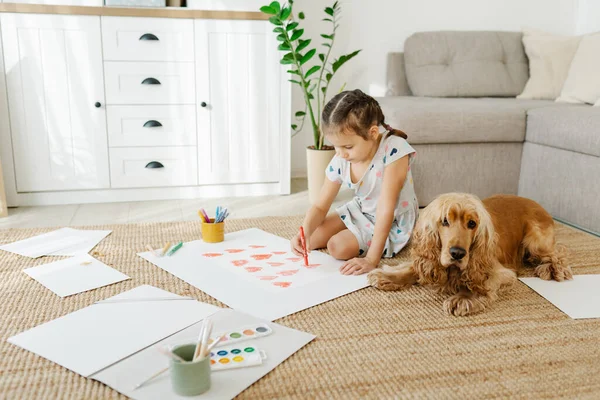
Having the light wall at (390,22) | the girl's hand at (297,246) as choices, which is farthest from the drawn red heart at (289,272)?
the light wall at (390,22)

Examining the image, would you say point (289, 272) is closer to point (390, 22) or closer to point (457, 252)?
point (457, 252)

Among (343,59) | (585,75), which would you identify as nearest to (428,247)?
(343,59)

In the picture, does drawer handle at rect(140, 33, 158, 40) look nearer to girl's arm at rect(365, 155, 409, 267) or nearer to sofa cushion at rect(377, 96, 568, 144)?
sofa cushion at rect(377, 96, 568, 144)

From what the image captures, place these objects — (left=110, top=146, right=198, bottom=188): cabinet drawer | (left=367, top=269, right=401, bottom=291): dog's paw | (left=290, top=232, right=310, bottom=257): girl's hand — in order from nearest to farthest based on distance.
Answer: (left=367, top=269, right=401, bottom=291): dog's paw → (left=290, top=232, right=310, bottom=257): girl's hand → (left=110, top=146, right=198, bottom=188): cabinet drawer

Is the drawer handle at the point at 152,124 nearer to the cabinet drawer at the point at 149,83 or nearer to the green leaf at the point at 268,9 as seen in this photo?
the cabinet drawer at the point at 149,83

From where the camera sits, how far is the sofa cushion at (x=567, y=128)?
7.14ft

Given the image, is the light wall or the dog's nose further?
the light wall

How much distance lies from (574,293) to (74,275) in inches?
57.5

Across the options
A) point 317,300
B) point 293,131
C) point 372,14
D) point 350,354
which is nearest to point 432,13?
point 372,14

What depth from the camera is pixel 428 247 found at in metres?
1.48

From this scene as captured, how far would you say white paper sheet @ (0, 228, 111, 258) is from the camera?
1891 mm

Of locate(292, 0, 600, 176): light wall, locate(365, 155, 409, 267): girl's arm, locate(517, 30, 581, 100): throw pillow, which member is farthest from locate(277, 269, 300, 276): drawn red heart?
locate(517, 30, 581, 100): throw pillow

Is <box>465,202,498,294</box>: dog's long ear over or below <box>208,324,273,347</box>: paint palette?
over

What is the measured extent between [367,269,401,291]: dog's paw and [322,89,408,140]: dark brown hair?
0.43 m
